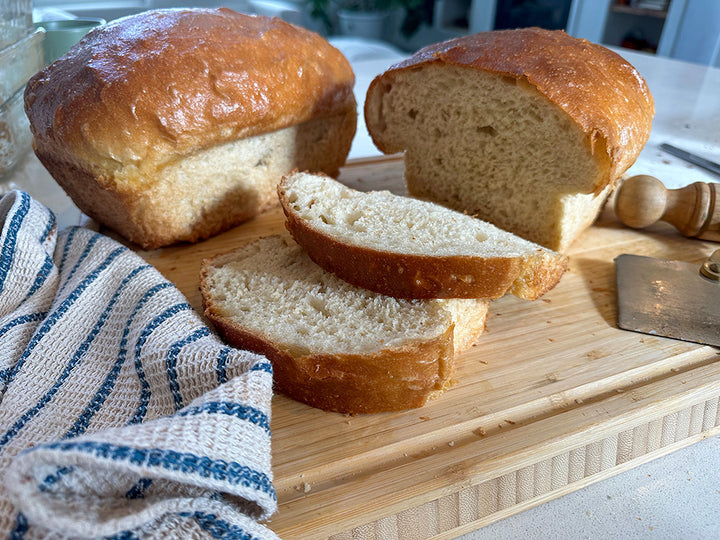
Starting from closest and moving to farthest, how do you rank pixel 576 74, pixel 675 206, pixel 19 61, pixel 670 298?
pixel 670 298, pixel 576 74, pixel 675 206, pixel 19 61

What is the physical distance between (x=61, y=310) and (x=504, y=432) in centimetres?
127

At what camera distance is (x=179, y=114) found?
1.94 metres

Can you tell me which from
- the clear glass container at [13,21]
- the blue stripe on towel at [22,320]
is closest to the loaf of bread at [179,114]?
the blue stripe on towel at [22,320]

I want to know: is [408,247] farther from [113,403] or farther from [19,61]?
[19,61]

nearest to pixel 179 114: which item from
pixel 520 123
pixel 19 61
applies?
pixel 19 61

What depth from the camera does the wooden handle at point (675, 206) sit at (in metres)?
2.23

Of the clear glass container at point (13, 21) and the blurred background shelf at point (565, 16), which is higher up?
the clear glass container at point (13, 21)

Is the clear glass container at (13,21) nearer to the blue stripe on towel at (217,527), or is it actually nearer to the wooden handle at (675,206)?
the blue stripe on towel at (217,527)

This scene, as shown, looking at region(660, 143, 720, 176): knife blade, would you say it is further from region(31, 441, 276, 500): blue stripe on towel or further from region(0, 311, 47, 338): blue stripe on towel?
→ region(0, 311, 47, 338): blue stripe on towel

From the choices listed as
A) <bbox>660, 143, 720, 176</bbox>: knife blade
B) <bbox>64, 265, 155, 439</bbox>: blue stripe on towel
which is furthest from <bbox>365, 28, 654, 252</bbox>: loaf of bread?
<bbox>64, 265, 155, 439</bbox>: blue stripe on towel

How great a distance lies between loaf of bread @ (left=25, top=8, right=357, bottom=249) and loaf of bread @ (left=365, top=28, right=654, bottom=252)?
44 cm

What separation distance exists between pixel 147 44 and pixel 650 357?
6.57 feet

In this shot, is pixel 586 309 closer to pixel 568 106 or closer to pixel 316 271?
pixel 568 106

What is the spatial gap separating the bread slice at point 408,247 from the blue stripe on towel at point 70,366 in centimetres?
59
